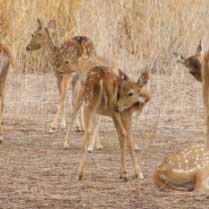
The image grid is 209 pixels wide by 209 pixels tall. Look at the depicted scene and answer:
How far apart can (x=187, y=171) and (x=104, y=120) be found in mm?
5368

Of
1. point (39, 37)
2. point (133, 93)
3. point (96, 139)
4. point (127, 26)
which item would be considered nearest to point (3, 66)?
point (96, 139)

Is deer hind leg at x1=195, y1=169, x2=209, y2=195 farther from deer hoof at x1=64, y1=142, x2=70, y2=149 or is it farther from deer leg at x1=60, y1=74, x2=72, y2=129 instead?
deer leg at x1=60, y1=74, x2=72, y2=129

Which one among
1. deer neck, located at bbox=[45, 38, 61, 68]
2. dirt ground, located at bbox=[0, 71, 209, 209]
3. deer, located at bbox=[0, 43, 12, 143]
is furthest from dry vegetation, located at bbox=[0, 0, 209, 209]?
deer neck, located at bbox=[45, 38, 61, 68]

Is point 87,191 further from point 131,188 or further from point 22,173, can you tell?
point 22,173

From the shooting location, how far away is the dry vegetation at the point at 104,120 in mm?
8953

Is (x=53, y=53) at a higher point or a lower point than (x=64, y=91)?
higher

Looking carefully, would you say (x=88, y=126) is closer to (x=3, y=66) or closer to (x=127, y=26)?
(x=3, y=66)

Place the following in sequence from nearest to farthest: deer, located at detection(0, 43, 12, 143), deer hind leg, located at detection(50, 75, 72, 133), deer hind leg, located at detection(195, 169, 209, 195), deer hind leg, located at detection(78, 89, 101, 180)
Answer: deer hind leg, located at detection(195, 169, 209, 195)
deer hind leg, located at detection(78, 89, 101, 180)
deer, located at detection(0, 43, 12, 143)
deer hind leg, located at detection(50, 75, 72, 133)

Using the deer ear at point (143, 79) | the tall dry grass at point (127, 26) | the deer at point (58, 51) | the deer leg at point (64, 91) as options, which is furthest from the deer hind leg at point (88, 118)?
the tall dry grass at point (127, 26)

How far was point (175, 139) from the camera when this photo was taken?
12422mm

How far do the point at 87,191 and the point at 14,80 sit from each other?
7.75m

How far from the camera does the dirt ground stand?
28.5 feet

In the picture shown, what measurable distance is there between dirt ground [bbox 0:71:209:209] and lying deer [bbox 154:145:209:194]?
3.2 inches

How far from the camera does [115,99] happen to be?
951 cm
